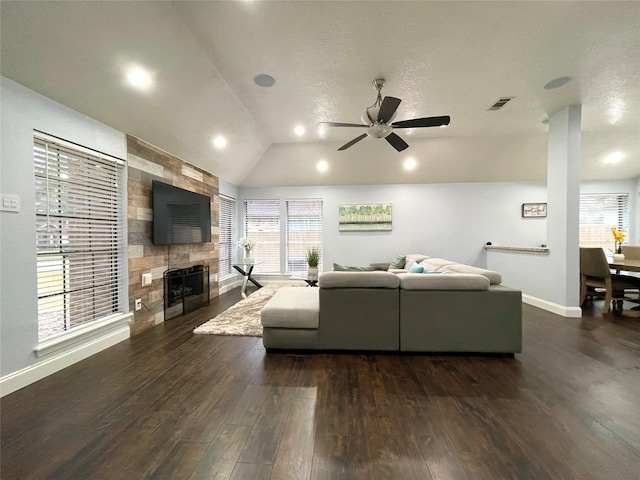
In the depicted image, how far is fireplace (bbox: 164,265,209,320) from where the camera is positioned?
141 inches

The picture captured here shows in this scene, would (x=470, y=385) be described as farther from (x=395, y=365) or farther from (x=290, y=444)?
(x=290, y=444)

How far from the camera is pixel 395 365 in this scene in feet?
7.42

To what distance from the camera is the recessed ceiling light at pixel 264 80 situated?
9.25 feet

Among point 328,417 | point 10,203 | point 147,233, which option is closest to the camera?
point 328,417

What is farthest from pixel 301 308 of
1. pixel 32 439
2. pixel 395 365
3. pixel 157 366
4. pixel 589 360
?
pixel 589 360

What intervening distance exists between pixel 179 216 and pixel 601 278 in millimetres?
6376

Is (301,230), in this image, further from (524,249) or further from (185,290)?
(524,249)

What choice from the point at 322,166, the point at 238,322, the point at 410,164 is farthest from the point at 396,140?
the point at 238,322

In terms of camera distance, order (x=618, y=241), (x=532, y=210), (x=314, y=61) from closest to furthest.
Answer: (x=314, y=61) < (x=618, y=241) < (x=532, y=210)

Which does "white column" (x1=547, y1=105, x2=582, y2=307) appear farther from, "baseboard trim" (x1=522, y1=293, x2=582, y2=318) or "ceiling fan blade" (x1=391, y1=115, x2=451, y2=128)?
Result: "ceiling fan blade" (x1=391, y1=115, x2=451, y2=128)

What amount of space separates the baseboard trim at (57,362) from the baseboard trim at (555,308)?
576cm

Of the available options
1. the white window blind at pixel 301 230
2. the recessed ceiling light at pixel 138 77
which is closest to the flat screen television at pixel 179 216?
the recessed ceiling light at pixel 138 77

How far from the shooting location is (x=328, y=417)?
5.18 ft

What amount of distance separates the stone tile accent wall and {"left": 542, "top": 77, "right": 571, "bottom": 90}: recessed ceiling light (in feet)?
16.6
